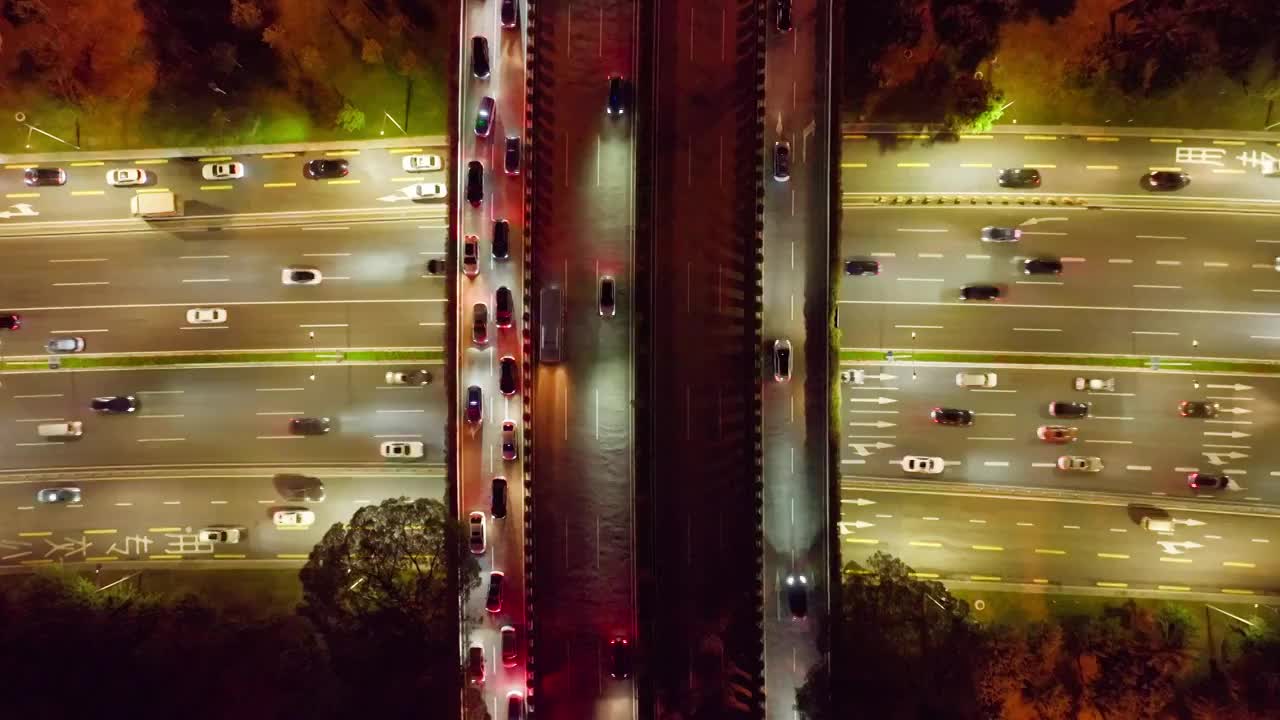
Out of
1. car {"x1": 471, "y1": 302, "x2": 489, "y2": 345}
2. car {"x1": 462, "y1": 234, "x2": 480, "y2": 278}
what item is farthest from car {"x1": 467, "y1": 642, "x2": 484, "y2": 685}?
car {"x1": 462, "y1": 234, "x2": 480, "y2": 278}

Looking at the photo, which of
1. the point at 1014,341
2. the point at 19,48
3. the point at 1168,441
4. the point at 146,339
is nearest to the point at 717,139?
the point at 1014,341

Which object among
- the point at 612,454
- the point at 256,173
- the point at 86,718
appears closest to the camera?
the point at 86,718

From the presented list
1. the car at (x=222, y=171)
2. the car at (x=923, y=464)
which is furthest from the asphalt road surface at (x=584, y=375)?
the car at (x=222, y=171)

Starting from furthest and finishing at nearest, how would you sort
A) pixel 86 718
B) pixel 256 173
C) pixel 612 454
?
1. pixel 256 173
2. pixel 612 454
3. pixel 86 718

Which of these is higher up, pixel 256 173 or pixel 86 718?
pixel 256 173

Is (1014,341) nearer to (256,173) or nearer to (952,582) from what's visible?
(952,582)
